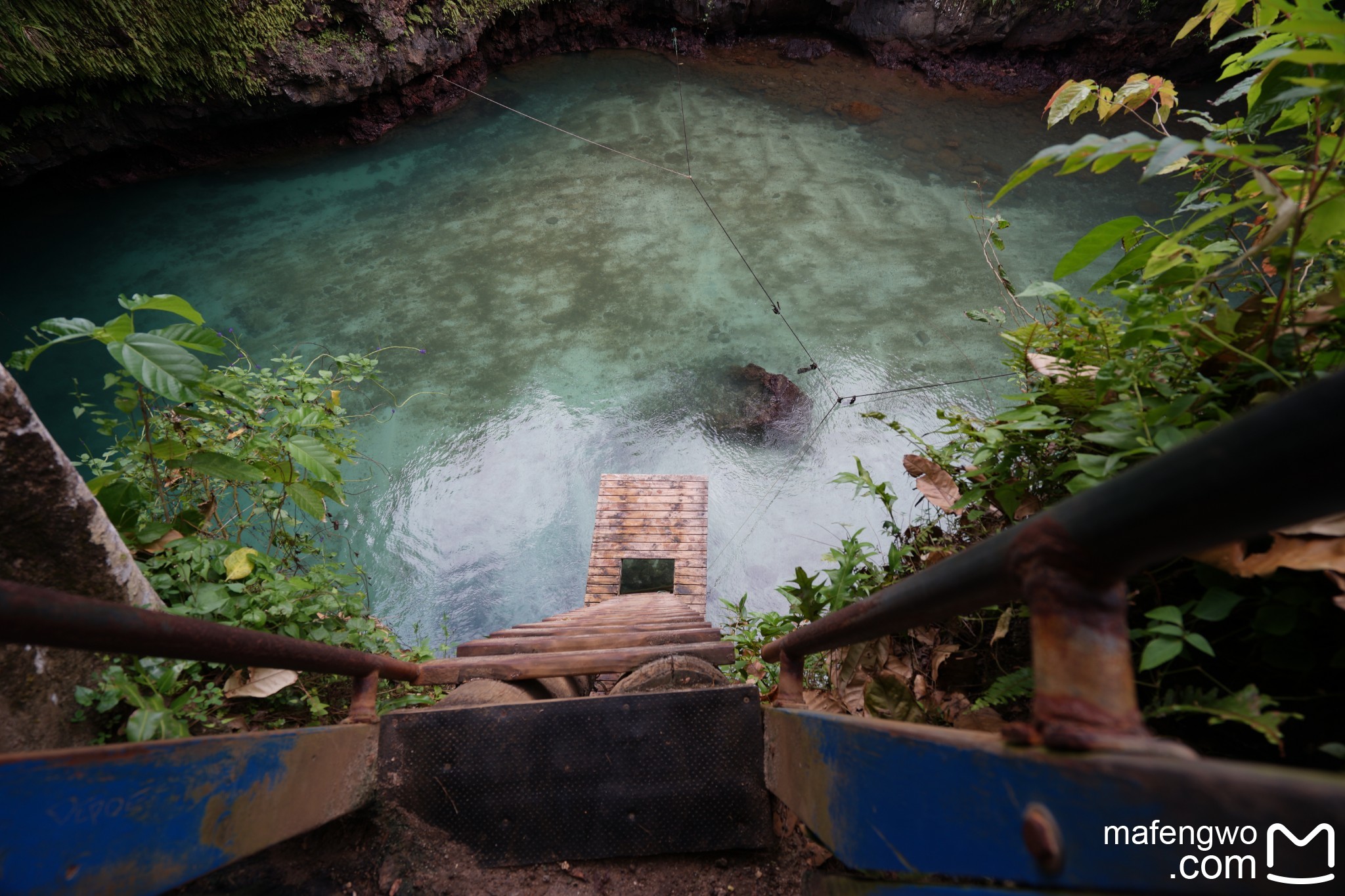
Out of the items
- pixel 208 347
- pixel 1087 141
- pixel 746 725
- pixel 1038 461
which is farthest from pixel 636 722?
pixel 208 347

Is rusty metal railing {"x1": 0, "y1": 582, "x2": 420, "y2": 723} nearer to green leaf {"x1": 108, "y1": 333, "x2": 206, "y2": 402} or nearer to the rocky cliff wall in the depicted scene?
green leaf {"x1": 108, "y1": 333, "x2": 206, "y2": 402}

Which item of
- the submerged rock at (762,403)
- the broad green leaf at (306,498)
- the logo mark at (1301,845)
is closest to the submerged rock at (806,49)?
the submerged rock at (762,403)

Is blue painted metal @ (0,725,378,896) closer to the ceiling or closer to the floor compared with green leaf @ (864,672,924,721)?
closer to the floor

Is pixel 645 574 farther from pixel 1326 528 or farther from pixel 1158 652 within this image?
pixel 1326 528

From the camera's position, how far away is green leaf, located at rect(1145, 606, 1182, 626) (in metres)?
1.02

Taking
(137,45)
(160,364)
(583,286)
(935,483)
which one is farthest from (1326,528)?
(137,45)

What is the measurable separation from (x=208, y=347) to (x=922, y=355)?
657 cm

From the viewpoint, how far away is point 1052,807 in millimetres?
535

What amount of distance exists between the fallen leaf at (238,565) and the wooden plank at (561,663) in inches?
28.9

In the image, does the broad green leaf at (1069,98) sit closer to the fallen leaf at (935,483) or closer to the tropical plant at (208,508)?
the fallen leaf at (935,483)

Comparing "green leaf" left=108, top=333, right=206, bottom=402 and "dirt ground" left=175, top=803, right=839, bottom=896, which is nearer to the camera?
"dirt ground" left=175, top=803, right=839, bottom=896

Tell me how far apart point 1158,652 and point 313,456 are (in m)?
2.49

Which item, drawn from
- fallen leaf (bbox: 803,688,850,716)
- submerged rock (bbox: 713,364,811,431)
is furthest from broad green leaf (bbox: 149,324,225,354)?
submerged rock (bbox: 713,364,811,431)

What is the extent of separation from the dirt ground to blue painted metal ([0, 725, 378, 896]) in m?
0.25
